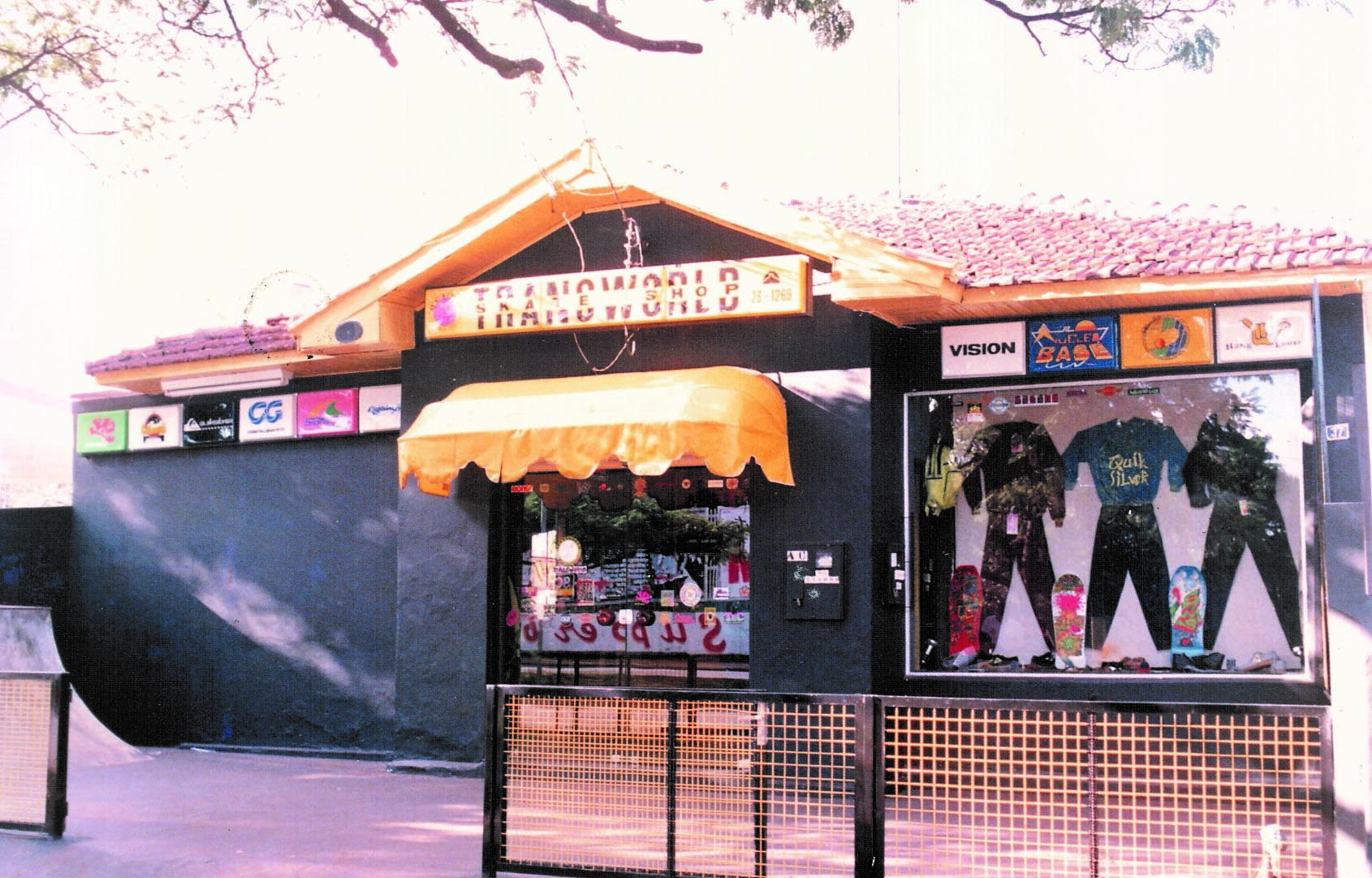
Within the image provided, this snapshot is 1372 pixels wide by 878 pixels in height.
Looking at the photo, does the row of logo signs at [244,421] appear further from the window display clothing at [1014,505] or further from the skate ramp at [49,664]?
the window display clothing at [1014,505]

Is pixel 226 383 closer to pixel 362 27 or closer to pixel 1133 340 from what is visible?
pixel 362 27

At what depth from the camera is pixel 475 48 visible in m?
9.24

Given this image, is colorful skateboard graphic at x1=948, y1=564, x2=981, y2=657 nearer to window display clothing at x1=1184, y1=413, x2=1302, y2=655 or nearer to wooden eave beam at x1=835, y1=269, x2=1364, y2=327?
window display clothing at x1=1184, y1=413, x2=1302, y2=655

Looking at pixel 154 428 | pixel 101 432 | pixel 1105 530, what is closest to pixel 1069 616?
pixel 1105 530

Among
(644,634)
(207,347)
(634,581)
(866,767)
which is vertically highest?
(207,347)

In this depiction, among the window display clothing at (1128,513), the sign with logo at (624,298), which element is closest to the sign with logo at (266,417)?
the sign with logo at (624,298)

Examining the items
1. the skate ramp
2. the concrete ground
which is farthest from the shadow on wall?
the skate ramp

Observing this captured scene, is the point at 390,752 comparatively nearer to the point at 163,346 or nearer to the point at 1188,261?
the point at 163,346

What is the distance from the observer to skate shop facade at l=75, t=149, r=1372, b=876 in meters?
9.89

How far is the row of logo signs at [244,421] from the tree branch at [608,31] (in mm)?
4750

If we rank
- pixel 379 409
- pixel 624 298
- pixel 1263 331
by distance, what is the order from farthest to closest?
pixel 379 409 → pixel 624 298 → pixel 1263 331

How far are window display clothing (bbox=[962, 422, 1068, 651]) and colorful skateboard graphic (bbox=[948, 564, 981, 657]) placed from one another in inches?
2.5

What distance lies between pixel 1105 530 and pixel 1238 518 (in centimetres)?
105

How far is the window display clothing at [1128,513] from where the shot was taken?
11.1m
